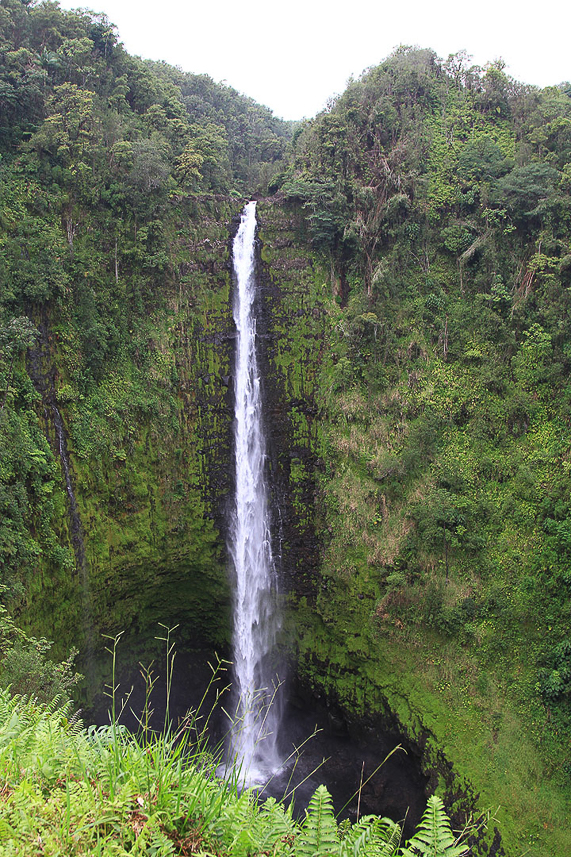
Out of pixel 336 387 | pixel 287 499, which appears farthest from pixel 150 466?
pixel 336 387

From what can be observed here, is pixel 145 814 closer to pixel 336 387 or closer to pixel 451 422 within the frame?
pixel 451 422

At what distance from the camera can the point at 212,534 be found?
15953 millimetres

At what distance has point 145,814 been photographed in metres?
2.39

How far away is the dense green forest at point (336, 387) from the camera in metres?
12.1

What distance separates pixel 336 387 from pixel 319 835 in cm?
1454

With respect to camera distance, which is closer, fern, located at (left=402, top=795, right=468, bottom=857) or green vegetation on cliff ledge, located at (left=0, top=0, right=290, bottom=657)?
fern, located at (left=402, top=795, right=468, bottom=857)

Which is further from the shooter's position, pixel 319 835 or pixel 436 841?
pixel 319 835

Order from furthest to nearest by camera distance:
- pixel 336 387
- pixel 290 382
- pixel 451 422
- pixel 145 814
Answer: pixel 290 382 < pixel 336 387 < pixel 451 422 < pixel 145 814

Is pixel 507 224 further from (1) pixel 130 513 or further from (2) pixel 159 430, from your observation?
(1) pixel 130 513

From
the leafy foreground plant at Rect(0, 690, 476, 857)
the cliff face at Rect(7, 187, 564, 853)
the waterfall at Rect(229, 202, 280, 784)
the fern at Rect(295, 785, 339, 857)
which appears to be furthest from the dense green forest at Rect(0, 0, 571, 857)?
the fern at Rect(295, 785, 339, 857)

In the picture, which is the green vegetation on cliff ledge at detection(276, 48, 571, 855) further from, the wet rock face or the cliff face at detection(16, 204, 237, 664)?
the cliff face at detection(16, 204, 237, 664)

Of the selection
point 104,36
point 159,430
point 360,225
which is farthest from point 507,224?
point 104,36

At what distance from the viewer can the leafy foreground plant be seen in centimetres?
229

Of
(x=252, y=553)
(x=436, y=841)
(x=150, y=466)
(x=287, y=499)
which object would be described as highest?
(x=436, y=841)
